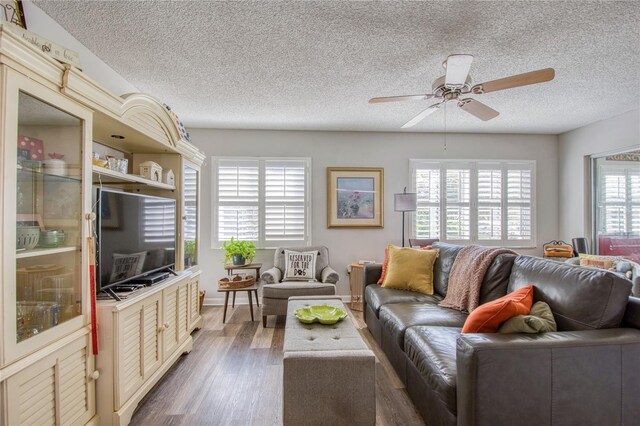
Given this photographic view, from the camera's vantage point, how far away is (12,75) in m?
1.21

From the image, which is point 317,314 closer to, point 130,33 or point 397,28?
point 397,28

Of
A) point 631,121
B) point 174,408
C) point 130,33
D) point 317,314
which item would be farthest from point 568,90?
point 174,408

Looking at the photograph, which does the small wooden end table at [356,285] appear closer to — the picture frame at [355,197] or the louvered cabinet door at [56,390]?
the picture frame at [355,197]

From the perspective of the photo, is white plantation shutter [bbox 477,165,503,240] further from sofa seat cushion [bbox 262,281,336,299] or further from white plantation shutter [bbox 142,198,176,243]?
white plantation shutter [bbox 142,198,176,243]

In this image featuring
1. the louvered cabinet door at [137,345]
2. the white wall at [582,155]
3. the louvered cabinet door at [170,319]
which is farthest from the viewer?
the white wall at [582,155]

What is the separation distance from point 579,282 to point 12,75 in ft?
9.27

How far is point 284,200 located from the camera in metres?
4.42

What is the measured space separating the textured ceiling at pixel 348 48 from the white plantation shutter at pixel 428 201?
1.36 m

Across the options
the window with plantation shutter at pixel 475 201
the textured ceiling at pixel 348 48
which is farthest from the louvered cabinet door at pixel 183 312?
the window with plantation shutter at pixel 475 201

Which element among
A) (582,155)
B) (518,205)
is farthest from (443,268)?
(582,155)

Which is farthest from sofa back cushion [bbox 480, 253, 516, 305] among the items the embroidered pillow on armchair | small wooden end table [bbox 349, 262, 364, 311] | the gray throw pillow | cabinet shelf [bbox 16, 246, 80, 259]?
cabinet shelf [bbox 16, 246, 80, 259]

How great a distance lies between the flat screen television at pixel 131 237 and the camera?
1852 millimetres

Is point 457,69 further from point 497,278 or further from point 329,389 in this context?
point 329,389

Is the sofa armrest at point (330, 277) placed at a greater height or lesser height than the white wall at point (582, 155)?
lesser
